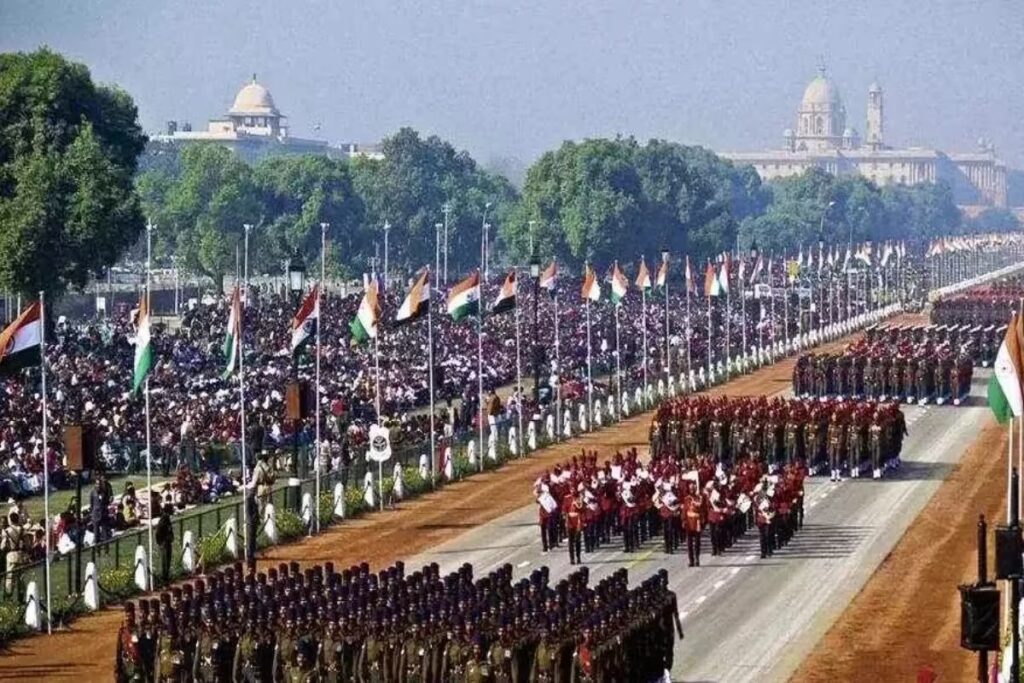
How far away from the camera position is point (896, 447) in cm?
5269

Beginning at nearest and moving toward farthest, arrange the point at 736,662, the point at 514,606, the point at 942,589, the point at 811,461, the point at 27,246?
the point at 514,606 → the point at 736,662 → the point at 942,589 → the point at 811,461 → the point at 27,246

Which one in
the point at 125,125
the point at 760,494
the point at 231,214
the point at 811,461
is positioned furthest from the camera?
the point at 231,214

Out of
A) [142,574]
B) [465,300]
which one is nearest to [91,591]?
[142,574]

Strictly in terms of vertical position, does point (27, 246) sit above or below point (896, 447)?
above

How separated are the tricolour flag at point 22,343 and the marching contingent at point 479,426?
4cm

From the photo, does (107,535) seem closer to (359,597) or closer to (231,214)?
(359,597)

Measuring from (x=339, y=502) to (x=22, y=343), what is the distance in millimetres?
11571

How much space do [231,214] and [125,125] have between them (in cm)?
4823

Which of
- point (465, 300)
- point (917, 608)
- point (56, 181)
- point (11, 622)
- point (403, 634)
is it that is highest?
point (56, 181)

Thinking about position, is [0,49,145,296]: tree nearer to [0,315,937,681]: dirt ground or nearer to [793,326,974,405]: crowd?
[0,315,937,681]: dirt ground

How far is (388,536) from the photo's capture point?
43.1m

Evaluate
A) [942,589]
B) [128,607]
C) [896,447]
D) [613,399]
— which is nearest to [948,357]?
[613,399]

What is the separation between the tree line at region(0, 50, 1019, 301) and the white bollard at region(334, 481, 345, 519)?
101 feet

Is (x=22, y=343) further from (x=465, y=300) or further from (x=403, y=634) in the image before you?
(x=465, y=300)
